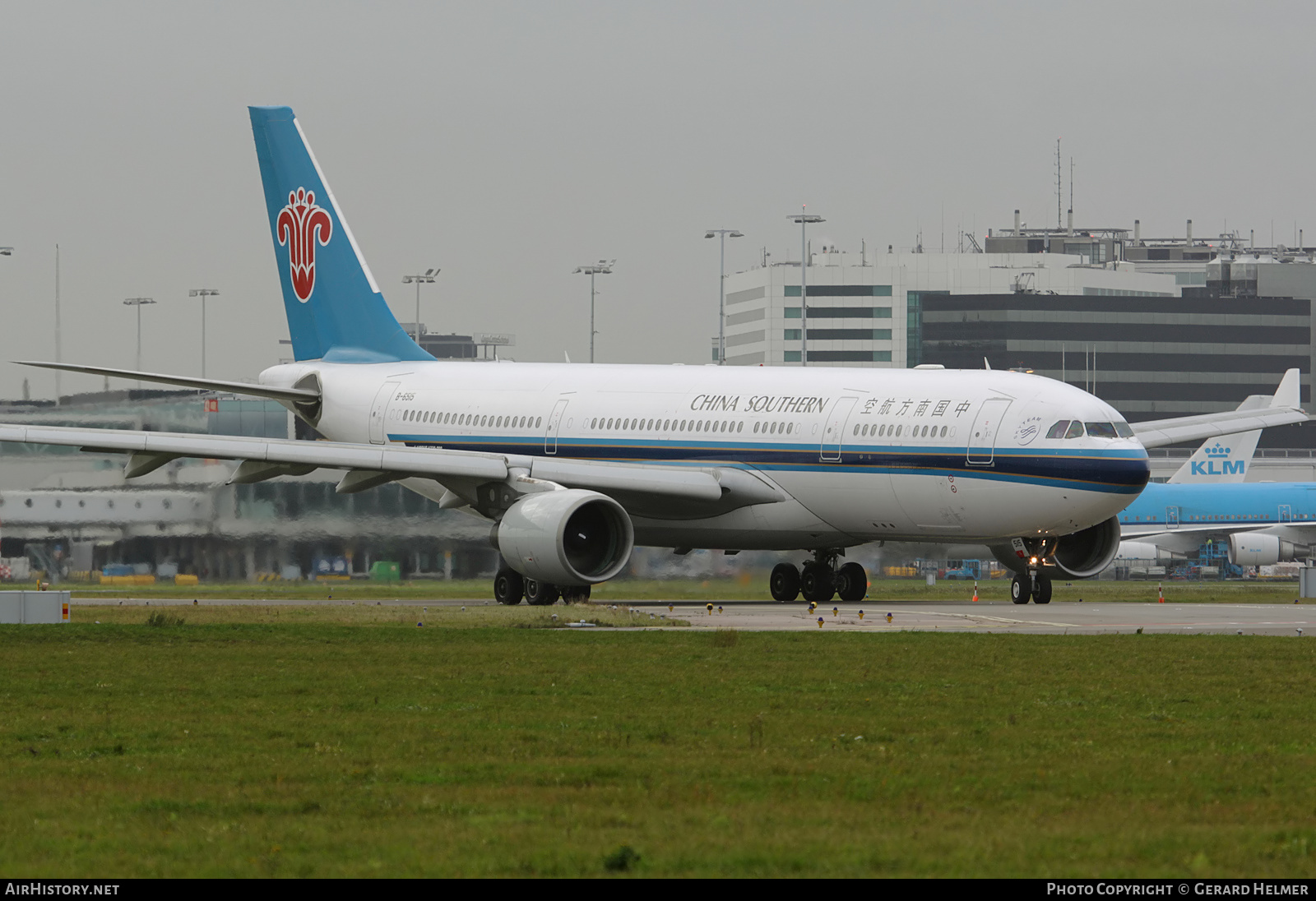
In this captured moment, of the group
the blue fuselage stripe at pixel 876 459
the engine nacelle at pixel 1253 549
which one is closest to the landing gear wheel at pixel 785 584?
the blue fuselage stripe at pixel 876 459

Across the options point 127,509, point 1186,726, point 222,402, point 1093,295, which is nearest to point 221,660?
point 1186,726

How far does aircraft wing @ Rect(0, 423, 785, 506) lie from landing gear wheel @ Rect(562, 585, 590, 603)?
6.20 feet

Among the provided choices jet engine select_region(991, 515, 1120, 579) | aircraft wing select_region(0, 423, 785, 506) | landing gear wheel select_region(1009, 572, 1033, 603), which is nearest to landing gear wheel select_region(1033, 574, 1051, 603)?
landing gear wheel select_region(1009, 572, 1033, 603)

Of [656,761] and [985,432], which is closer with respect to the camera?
[656,761]

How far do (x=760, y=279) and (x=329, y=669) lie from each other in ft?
558

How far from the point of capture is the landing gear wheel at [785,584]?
3812 cm

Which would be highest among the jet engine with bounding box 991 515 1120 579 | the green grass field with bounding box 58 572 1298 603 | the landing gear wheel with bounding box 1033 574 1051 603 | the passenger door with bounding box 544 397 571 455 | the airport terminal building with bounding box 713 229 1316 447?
the airport terminal building with bounding box 713 229 1316 447

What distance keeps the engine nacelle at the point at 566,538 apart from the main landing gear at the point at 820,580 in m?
6.07

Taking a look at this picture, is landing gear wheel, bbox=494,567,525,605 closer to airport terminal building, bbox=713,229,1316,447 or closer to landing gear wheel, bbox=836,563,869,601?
landing gear wheel, bbox=836,563,869,601

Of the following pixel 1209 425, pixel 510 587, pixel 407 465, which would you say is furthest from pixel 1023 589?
pixel 407 465

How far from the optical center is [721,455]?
1411 inches

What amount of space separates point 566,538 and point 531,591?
196 cm

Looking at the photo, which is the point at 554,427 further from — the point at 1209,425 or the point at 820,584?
the point at 1209,425

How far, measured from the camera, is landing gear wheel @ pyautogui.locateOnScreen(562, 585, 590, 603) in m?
34.6
